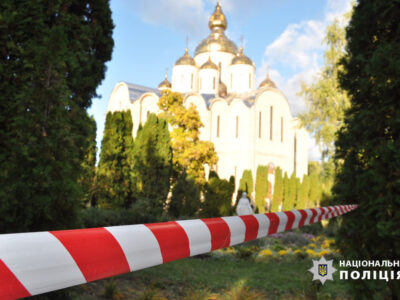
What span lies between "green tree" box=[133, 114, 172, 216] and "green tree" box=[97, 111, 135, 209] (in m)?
0.44

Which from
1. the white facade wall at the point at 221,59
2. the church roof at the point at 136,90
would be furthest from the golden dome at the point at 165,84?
the white facade wall at the point at 221,59

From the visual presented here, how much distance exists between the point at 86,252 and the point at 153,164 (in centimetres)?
1577

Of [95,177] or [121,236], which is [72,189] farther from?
[95,177]

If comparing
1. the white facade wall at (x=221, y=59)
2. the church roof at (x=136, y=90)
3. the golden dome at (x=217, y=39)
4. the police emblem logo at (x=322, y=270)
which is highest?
the golden dome at (x=217, y=39)

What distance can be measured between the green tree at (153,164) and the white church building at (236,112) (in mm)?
14904

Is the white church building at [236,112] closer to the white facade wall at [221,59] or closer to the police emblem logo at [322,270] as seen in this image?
the white facade wall at [221,59]

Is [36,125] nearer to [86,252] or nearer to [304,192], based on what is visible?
[86,252]

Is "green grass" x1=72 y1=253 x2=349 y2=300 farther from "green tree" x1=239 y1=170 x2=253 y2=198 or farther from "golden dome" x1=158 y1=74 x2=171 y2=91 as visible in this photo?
"golden dome" x1=158 y1=74 x2=171 y2=91

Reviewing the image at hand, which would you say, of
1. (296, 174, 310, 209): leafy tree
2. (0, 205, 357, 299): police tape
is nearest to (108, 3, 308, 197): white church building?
(296, 174, 310, 209): leafy tree

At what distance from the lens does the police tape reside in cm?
80

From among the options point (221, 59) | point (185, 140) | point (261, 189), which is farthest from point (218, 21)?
point (185, 140)

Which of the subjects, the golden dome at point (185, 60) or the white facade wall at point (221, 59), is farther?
the white facade wall at point (221, 59)

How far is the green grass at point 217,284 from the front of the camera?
16.4 feet

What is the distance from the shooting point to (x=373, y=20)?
506cm
